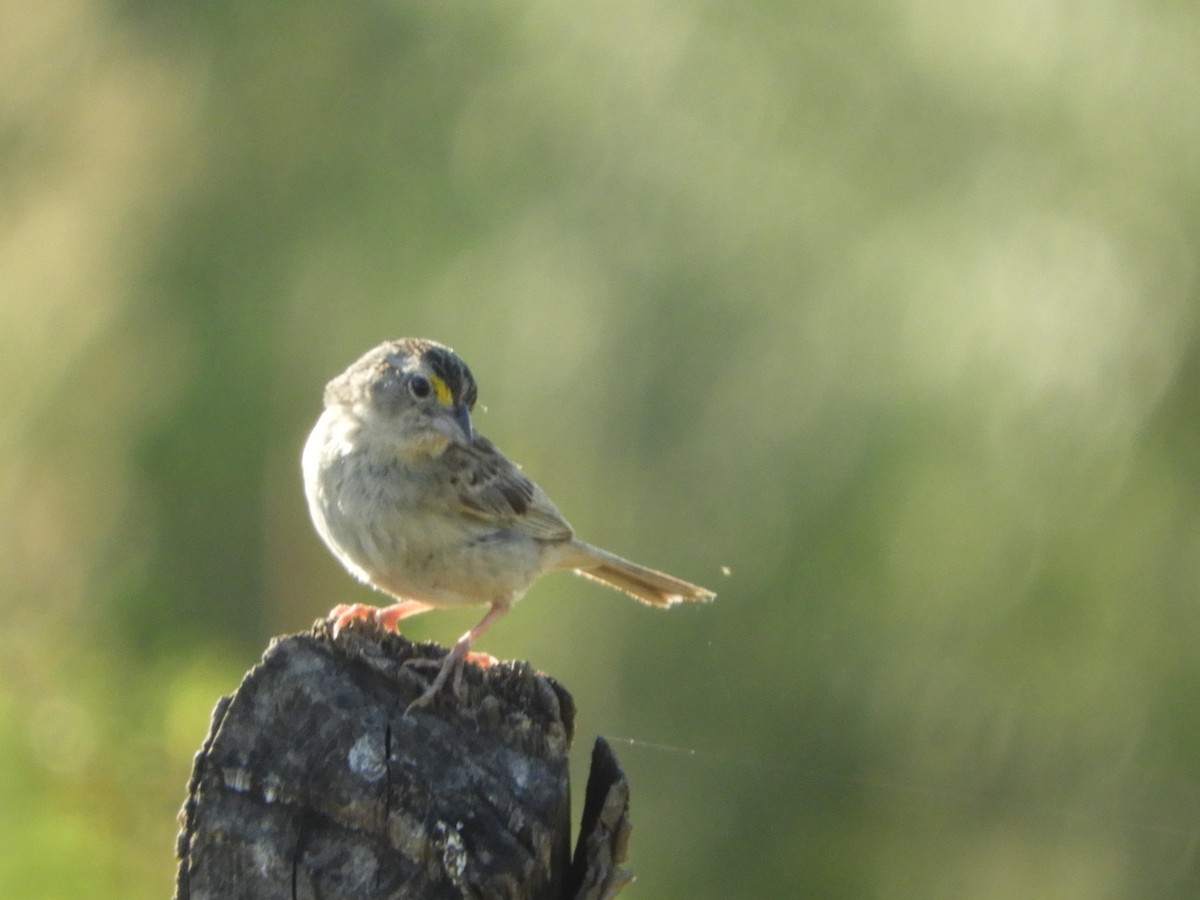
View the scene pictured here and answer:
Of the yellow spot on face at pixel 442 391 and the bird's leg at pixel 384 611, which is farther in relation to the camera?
the yellow spot on face at pixel 442 391

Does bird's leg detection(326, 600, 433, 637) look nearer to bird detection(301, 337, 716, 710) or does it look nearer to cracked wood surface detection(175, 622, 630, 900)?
bird detection(301, 337, 716, 710)

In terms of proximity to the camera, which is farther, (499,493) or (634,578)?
(634,578)

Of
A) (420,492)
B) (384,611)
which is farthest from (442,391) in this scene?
(384,611)

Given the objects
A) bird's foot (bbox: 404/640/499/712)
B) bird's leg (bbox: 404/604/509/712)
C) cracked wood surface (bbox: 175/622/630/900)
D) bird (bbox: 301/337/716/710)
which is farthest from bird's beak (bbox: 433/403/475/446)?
cracked wood surface (bbox: 175/622/630/900)

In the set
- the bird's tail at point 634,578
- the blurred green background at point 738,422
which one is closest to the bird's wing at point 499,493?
the bird's tail at point 634,578

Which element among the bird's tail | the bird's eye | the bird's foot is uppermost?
the bird's eye

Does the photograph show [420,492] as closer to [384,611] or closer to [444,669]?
[384,611]

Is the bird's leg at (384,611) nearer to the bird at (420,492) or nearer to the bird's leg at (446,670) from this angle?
the bird at (420,492)

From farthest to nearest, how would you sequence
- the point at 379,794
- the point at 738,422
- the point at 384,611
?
the point at 738,422 < the point at 384,611 < the point at 379,794
